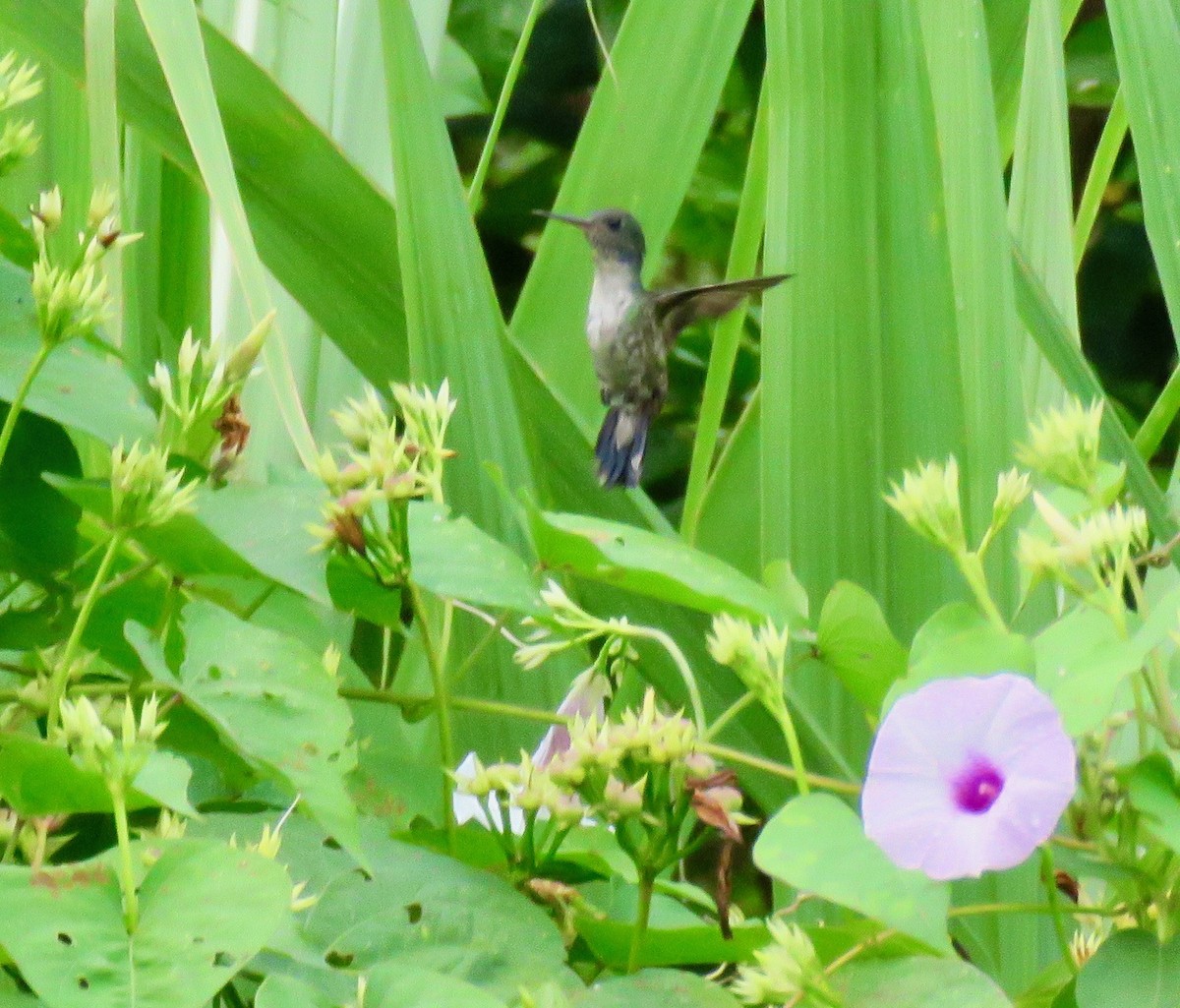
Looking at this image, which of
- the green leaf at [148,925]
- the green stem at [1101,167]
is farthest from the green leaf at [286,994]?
the green stem at [1101,167]

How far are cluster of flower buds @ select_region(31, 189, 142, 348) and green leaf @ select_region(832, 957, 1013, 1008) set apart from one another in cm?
28

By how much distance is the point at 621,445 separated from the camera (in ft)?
3.80

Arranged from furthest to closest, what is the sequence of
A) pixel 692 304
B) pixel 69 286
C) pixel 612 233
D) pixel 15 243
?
pixel 692 304
pixel 612 233
pixel 15 243
pixel 69 286

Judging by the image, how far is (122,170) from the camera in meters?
1.00

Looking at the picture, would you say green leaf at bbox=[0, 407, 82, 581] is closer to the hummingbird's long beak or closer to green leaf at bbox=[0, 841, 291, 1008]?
green leaf at bbox=[0, 841, 291, 1008]

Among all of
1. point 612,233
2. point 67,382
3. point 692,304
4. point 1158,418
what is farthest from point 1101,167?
point 67,382

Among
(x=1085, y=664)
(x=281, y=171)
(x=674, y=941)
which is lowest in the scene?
(x=674, y=941)

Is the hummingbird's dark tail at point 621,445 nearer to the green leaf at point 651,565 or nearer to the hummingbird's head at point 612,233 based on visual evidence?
the hummingbird's head at point 612,233

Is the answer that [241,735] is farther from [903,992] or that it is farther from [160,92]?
[160,92]

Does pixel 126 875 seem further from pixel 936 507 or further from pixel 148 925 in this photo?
pixel 936 507

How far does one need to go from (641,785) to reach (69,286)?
211 mm

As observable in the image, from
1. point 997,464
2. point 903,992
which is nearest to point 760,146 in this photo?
point 997,464

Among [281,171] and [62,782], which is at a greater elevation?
[281,171]

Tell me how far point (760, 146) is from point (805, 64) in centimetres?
13
